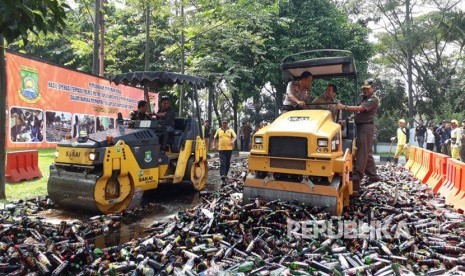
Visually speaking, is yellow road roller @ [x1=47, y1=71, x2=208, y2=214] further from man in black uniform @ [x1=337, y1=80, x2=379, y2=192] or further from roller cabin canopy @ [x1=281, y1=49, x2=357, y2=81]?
man in black uniform @ [x1=337, y1=80, x2=379, y2=192]

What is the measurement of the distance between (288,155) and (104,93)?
11.9 meters

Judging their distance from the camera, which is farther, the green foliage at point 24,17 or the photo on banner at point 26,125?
the photo on banner at point 26,125

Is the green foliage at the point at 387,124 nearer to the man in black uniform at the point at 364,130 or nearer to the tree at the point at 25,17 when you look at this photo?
the man in black uniform at the point at 364,130

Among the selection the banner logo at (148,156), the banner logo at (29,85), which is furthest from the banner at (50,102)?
the banner logo at (148,156)

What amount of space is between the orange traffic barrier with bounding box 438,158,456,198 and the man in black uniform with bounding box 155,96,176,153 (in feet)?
21.0

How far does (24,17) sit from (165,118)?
18.4ft

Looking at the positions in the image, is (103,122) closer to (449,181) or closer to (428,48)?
(449,181)

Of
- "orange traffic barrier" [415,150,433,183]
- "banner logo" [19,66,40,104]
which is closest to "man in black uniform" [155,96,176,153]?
"banner logo" [19,66,40,104]

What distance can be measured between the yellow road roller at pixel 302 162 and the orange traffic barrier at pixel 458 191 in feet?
7.53

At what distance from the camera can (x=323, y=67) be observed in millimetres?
7672

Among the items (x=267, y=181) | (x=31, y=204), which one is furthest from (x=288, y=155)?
(x=31, y=204)

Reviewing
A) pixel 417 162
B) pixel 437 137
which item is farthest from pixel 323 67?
pixel 437 137

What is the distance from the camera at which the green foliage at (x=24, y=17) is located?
3.17 meters

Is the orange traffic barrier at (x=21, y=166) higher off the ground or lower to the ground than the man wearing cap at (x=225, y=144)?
lower
